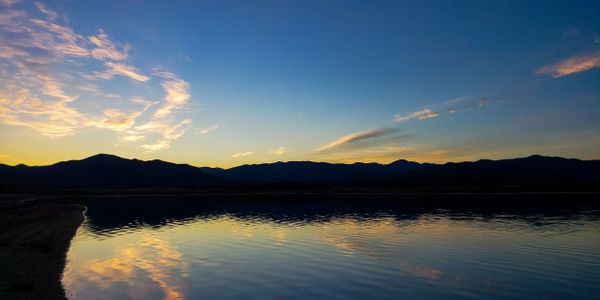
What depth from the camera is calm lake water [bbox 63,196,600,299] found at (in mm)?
24578

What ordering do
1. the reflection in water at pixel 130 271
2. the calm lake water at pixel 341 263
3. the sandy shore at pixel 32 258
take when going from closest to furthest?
the sandy shore at pixel 32 258, the calm lake water at pixel 341 263, the reflection in water at pixel 130 271

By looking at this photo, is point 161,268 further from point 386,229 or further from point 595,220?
point 595,220

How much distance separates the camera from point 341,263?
1300 inches

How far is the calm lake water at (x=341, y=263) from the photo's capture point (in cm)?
2458

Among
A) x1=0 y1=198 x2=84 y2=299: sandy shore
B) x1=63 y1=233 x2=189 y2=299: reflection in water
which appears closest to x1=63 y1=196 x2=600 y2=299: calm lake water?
x1=63 y1=233 x2=189 y2=299: reflection in water

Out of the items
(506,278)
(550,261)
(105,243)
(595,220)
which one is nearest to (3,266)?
(105,243)

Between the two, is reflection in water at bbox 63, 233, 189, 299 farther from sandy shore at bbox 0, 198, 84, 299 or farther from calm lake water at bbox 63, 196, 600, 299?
sandy shore at bbox 0, 198, 84, 299

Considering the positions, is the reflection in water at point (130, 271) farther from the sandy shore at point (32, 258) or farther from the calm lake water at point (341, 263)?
the sandy shore at point (32, 258)

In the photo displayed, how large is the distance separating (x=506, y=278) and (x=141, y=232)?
4671 centimetres

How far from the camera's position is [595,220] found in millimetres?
63344

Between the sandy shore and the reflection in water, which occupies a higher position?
the sandy shore

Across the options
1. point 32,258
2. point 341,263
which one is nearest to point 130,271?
point 32,258

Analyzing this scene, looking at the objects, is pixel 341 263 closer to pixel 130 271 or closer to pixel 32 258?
pixel 130 271

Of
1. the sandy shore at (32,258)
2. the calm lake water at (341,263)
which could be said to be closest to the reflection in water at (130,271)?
the calm lake water at (341,263)
